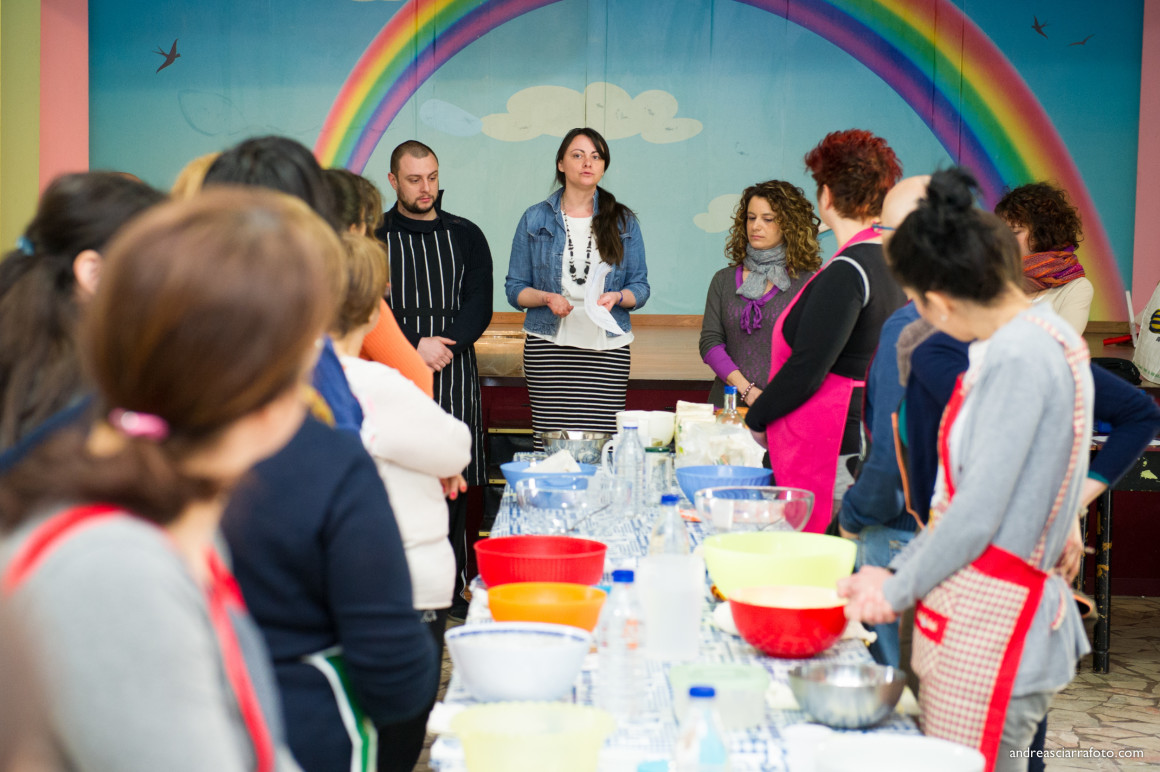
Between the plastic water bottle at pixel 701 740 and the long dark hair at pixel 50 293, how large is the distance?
82 cm

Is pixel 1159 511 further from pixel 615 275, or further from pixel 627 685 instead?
pixel 627 685

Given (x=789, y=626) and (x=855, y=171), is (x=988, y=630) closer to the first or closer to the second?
(x=789, y=626)

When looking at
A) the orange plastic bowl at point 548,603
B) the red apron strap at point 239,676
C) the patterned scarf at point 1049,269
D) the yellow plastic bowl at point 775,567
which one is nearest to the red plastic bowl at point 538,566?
the orange plastic bowl at point 548,603

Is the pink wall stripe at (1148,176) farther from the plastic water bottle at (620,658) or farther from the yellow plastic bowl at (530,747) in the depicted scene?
the yellow plastic bowl at (530,747)

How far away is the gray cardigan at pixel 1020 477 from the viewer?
1431 millimetres

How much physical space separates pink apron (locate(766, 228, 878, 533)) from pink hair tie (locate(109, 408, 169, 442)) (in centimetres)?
213

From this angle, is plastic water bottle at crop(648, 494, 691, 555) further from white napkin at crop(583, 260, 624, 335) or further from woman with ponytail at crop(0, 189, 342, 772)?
white napkin at crop(583, 260, 624, 335)

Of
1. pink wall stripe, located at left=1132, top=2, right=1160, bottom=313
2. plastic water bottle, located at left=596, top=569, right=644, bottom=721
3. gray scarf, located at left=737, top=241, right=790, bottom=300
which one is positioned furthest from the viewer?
pink wall stripe, located at left=1132, top=2, right=1160, bottom=313

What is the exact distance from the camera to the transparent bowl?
205 cm

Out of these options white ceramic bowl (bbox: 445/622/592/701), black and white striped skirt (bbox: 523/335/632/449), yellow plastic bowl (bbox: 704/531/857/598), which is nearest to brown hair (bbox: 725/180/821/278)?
black and white striped skirt (bbox: 523/335/632/449)

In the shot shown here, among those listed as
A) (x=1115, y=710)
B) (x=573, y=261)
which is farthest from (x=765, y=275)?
(x=1115, y=710)

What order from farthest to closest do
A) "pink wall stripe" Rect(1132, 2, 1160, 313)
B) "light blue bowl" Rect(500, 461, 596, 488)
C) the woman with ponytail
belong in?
"pink wall stripe" Rect(1132, 2, 1160, 313), "light blue bowl" Rect(500, 461, 596, 488), the woman with ponytail

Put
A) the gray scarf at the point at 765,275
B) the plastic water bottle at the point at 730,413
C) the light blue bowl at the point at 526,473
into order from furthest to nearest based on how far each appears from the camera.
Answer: the gray scarf at the point at 765,275 < the plastic water bottle at the point at 730,413 < the light blue bowl at the point at 526,473

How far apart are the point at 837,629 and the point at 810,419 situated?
1.16 meters
